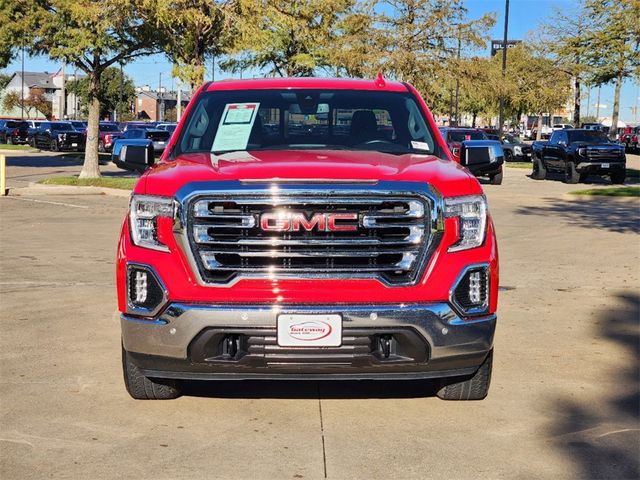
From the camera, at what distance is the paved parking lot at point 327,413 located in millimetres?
4770

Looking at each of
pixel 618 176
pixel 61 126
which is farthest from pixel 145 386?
pixel 61 126

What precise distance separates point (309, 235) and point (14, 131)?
190 ft

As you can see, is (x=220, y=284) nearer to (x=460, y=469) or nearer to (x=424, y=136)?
(x=460, y=469)

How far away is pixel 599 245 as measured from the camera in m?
13.8

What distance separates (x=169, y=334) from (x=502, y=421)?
2003 mm

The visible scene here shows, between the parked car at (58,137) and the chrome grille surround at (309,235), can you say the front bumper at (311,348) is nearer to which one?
the chrome grille surround at (309,235)

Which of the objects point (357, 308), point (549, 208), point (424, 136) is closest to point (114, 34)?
point (549, 208)

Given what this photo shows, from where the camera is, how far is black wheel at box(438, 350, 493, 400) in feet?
18.7

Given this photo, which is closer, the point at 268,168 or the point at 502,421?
the point at 268,168

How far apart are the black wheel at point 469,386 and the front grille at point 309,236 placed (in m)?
Answer: 1.00

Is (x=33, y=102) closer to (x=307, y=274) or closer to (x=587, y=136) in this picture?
(x=587, y=136)

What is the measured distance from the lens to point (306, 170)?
16.8 feet

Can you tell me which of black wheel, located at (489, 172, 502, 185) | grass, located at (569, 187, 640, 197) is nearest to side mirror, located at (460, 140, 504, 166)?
grass, located at (569, 187, 640, 197)

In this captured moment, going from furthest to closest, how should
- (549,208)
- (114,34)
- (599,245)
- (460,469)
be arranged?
1. (114,34)
2. (549,208)
3. (599,245)
4. (460,469)
